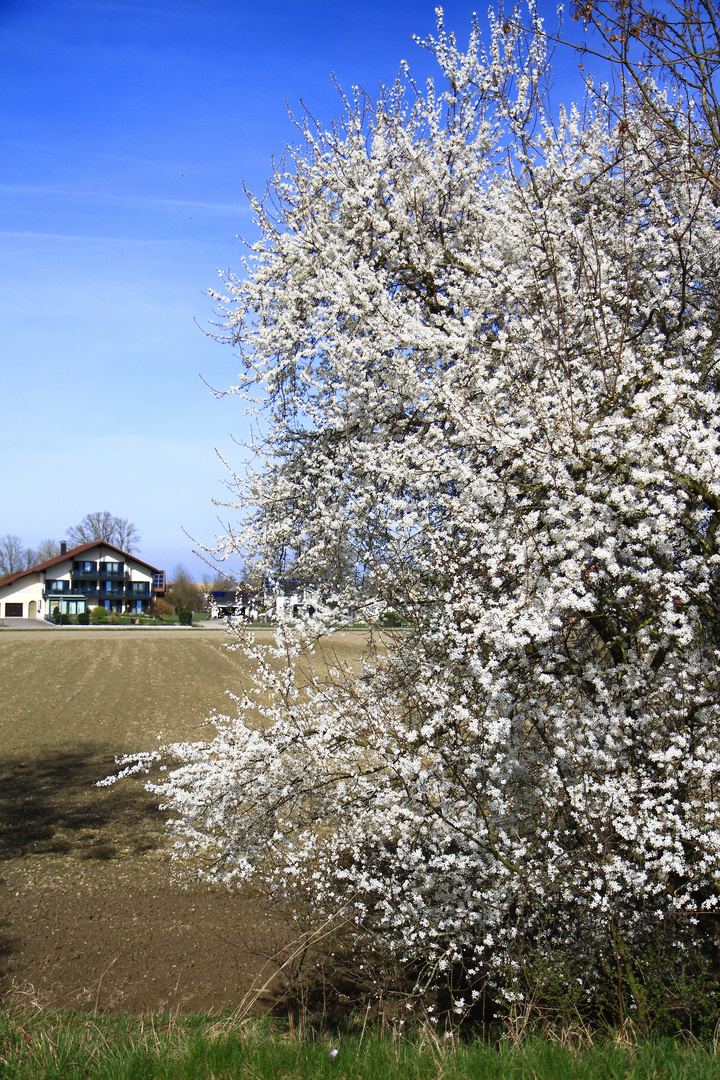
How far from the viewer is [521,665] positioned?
458 centimetres

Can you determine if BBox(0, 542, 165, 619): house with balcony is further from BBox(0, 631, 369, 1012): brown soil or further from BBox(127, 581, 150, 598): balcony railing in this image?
BBox(0, 631, 369, 1012): brown soil

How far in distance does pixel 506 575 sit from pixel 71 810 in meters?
10.4

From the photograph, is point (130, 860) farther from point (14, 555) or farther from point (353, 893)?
point (14, 555)

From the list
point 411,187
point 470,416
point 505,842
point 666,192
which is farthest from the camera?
point 411,187

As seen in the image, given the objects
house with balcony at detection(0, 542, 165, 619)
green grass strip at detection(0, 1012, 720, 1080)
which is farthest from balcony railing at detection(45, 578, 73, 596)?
green grass strip at detection(0, 1012, 720, 1080)

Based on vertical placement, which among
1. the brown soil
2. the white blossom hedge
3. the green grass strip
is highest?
the white blossom hedge

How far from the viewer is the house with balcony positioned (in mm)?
66250

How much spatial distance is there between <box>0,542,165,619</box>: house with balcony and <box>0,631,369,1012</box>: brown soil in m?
50.4

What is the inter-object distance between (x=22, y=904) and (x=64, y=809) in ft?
13.1

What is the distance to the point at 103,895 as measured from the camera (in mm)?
8781

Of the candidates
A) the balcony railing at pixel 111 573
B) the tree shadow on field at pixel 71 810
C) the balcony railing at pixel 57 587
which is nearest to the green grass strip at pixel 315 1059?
the tree shadow on field at pixel 71 810

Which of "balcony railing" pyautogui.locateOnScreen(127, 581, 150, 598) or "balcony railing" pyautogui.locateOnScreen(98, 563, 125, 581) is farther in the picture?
"balcony railing" pyautogui.locateOnScreen(127, 581, 150, 598)

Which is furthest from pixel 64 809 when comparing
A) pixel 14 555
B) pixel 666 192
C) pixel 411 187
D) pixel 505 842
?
pixel 14 555

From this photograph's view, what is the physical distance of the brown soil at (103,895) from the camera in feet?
21.7
